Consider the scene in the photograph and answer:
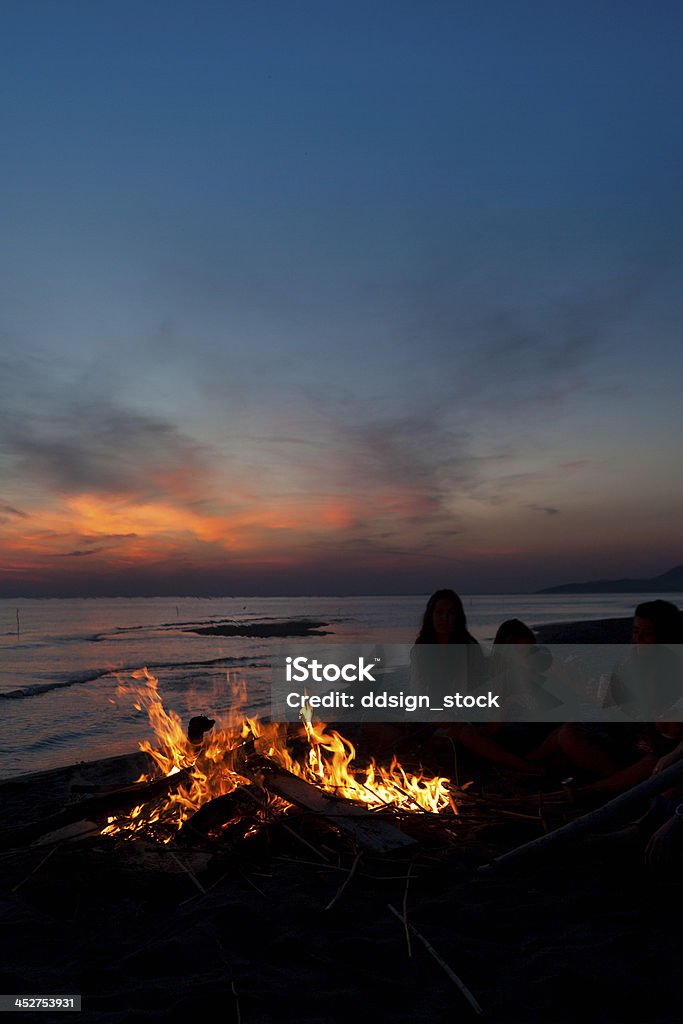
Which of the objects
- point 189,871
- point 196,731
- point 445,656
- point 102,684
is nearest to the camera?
point 189,871

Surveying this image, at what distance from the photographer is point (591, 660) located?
1934 centimetres

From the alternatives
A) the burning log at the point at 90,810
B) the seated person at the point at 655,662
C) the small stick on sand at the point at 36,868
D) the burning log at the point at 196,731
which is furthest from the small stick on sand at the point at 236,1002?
the seated person at the point at 655,662

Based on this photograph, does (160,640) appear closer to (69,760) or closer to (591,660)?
(591,660)

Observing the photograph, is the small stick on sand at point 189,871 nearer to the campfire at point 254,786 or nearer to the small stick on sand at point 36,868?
the campfire at point 254,786

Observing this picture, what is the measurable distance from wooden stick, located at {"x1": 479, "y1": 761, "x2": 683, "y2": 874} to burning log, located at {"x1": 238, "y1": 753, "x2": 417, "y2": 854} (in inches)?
27.0

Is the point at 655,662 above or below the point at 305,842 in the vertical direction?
above

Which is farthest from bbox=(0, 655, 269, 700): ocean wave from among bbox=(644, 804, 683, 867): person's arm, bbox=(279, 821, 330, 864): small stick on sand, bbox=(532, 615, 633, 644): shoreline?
bbox=(644, 804, 683, 867): person's arm

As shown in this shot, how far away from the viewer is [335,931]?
12.3 feet

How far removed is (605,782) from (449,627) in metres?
2.22

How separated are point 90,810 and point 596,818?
3593 mm

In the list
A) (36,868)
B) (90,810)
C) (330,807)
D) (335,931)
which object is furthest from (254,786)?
(335,931)

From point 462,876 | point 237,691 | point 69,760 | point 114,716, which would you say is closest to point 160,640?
point 237,691

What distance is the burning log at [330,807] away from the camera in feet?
15.6

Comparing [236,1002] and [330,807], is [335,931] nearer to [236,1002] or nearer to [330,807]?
[236,1002]
